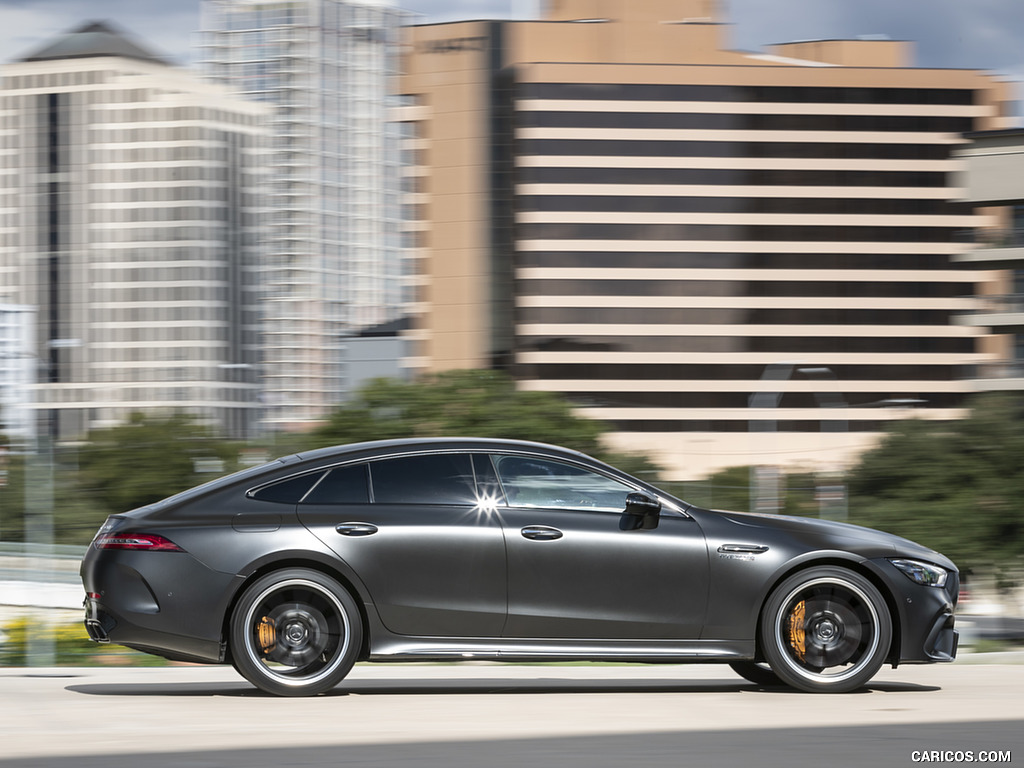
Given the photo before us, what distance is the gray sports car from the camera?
23.0 feet

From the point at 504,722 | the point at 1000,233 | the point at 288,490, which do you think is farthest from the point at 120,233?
the point at 504,722

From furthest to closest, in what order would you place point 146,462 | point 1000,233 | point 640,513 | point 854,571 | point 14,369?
point 14,369 < point 146,462 < point 1000,233 < point 854,571 < point 640,513

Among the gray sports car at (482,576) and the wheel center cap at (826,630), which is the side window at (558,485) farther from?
the wheel center cap at (826,630)

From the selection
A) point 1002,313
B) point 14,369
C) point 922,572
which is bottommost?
point 14,369

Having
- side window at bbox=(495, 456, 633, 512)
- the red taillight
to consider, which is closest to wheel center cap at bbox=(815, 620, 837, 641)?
side window at bbox=(495, 456, 633, 512)

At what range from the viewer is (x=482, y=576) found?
7090 millimetres

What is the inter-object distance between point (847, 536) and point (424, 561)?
225 centimetres

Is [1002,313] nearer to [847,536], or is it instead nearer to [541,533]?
[847,536]

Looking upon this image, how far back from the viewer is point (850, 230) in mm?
104062

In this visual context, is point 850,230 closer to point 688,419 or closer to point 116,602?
point 688,419

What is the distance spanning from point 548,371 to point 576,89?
67.9 ft

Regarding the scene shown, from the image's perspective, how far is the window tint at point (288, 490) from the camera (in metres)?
7.19

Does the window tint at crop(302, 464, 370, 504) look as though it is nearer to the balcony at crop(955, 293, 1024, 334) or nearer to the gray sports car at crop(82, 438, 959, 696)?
the gray sports car at crop(82, 438, 959, 696)

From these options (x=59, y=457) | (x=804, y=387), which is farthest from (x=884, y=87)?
(x=59, y=457)
